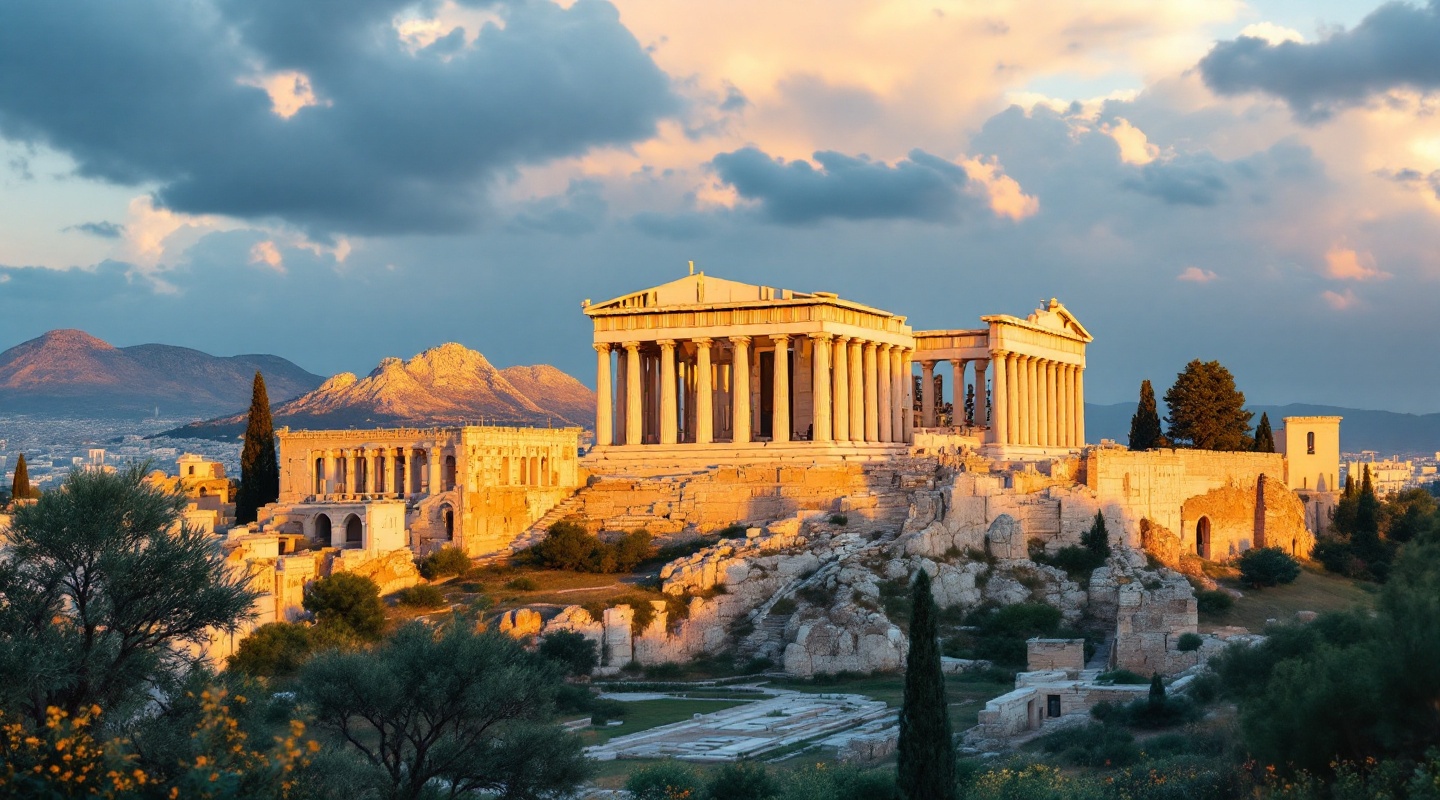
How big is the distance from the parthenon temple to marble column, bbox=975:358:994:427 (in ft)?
0.29

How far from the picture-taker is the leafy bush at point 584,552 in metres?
58.4

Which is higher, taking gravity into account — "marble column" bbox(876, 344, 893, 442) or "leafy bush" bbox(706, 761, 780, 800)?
"marble column" bbox(876, 344, 893, 442)

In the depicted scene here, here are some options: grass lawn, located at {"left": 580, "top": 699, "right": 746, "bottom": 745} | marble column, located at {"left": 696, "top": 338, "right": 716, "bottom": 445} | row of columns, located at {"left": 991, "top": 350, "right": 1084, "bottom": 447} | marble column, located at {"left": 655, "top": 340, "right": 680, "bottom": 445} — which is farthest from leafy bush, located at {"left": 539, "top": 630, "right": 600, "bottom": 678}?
row of columns, located at {"left": 991, "top": 350, "right": 1084, "bottom": 447}

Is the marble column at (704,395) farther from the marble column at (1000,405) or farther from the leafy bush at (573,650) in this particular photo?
the leafy bush at (573,650)

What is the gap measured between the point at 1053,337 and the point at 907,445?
1616 cm

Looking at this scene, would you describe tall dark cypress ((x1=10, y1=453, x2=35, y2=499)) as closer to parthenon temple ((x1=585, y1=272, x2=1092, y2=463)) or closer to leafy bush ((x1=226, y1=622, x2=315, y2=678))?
parthenon temple ((x1=585, y1=272, x2=1092, y2=463))

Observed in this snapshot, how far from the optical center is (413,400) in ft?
520

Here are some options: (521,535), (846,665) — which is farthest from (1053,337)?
(846,665)

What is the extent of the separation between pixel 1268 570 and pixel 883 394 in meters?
19.2

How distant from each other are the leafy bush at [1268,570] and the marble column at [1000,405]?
15945 mm

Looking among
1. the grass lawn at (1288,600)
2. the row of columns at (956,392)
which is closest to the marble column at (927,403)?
the row of columns at (956,392)

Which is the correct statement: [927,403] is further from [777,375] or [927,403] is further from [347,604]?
[347,604]

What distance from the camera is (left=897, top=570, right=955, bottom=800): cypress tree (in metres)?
27.6

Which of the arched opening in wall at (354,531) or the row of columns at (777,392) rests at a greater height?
the row of columns at (777,392)
